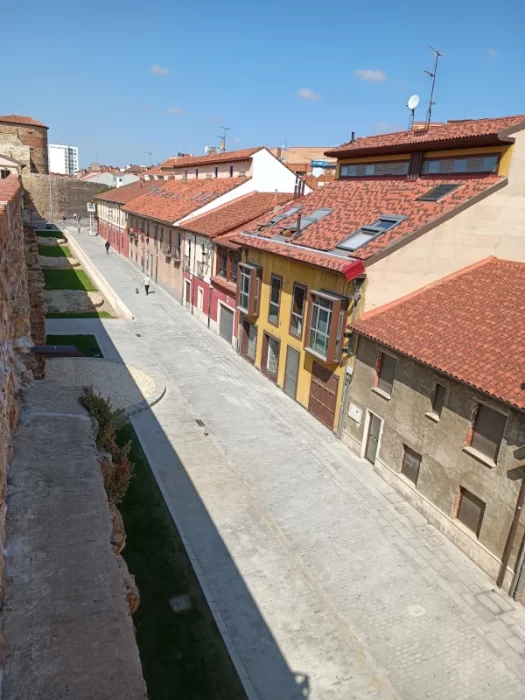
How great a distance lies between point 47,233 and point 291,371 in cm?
5512

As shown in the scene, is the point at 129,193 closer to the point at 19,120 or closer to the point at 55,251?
the point at 55,251

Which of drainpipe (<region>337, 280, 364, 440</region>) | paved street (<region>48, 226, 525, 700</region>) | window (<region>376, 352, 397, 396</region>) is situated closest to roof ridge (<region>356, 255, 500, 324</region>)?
drainpipe (<region>337, 280, 364, 440</region>)

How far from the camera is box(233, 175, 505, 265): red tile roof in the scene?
16875 millimetres

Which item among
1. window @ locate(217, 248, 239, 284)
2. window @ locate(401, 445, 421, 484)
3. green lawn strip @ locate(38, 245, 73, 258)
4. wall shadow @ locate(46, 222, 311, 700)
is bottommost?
wall shadow @ locate(46, 222, 311, 700)

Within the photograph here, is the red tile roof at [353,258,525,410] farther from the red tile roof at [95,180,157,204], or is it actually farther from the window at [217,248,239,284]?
the red tile roof at [95,180,157,204]

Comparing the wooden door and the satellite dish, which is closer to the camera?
the wooden door

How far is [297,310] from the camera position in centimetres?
2072

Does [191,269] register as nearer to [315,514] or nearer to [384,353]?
[384,353]

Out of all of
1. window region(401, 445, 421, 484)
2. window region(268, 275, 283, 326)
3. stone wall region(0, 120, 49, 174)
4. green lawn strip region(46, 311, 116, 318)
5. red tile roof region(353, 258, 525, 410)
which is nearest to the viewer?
red tile roof region(353, 258, 525, 410)

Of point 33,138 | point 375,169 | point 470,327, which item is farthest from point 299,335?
point 33,138

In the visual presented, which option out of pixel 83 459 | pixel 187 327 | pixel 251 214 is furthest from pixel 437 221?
pixel 187 327

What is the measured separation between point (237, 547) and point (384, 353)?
23.5ft

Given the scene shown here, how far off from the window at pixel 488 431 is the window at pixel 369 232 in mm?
7637

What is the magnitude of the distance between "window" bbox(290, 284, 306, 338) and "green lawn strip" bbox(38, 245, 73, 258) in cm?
3387
